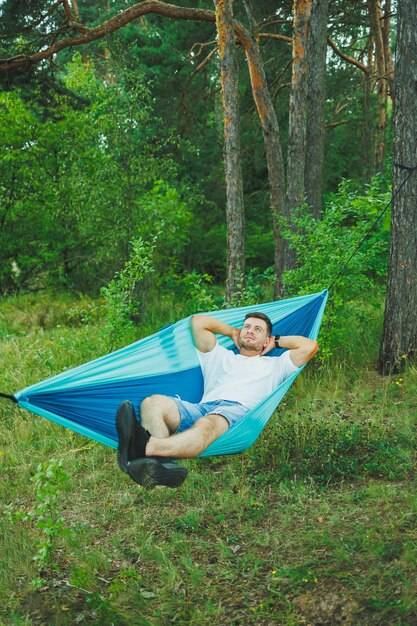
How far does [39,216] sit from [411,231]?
5110mm

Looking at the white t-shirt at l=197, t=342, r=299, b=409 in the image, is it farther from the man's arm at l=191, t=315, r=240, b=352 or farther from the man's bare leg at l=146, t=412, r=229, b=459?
Answer: the man's bare leg at l=146, t=412, r=229, b=459

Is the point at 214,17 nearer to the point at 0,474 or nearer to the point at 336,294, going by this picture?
the point at 336,294

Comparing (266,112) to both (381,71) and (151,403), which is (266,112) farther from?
(151,403)

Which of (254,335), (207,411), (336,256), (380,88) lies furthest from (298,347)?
(380,88)

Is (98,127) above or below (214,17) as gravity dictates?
below

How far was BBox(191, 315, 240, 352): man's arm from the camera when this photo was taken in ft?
10.8

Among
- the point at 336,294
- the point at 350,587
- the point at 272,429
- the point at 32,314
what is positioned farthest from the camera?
the point at 32,314

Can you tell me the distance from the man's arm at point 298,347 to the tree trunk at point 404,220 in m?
1.03

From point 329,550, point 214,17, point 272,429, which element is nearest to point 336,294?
point 272,429

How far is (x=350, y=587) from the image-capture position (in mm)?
2375

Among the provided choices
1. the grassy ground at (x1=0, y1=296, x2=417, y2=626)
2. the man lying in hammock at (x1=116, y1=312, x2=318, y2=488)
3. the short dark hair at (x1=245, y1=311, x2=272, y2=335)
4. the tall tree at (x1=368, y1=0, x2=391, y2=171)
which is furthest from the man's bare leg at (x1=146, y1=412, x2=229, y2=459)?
the tall tree at (x1=368, y1=0, x2=391, y2=171)

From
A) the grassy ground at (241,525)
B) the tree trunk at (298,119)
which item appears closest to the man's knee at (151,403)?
the grassy ground at (241,525)

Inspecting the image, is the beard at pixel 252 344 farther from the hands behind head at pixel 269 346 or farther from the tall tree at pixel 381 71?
the tall tree at pixel 381 71

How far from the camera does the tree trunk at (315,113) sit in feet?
19.6
